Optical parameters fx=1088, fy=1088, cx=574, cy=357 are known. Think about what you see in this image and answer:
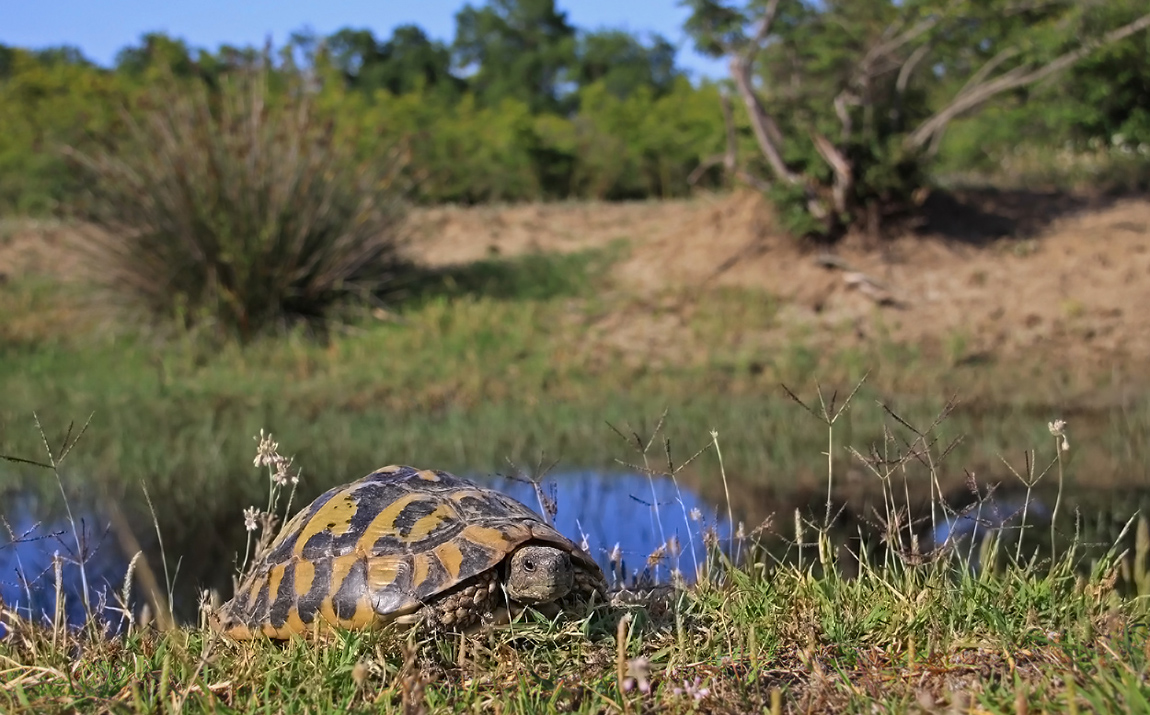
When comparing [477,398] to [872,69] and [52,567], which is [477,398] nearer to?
[52,567]

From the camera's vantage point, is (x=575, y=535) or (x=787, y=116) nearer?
(x=575, y=535)

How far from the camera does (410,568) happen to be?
119 inches

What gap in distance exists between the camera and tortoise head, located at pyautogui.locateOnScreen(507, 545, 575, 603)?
9.61 feet

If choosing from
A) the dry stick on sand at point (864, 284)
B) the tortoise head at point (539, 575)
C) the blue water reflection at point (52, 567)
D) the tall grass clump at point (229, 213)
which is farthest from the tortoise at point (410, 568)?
the dry stick on sand at point (864, 284)

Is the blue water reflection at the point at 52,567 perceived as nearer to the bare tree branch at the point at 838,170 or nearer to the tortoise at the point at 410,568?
the tortoise at the point at 410,568

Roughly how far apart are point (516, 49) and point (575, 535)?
39.1 m

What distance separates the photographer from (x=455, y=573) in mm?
2955

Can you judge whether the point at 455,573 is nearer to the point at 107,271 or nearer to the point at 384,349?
the point at 384,349

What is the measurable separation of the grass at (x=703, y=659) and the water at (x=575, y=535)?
0.63m

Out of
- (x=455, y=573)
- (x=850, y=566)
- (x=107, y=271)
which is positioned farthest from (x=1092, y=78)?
(x=455, y=573)

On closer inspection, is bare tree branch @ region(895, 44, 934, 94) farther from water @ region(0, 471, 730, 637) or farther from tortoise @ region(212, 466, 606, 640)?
tortoise @ region(212, 466, 606, 640)

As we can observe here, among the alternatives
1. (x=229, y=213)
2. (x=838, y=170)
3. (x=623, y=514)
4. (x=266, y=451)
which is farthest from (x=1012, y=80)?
(x=266, y=451)

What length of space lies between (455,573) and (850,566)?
2405mm

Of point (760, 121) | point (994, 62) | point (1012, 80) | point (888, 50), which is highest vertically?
point (888, 50)
